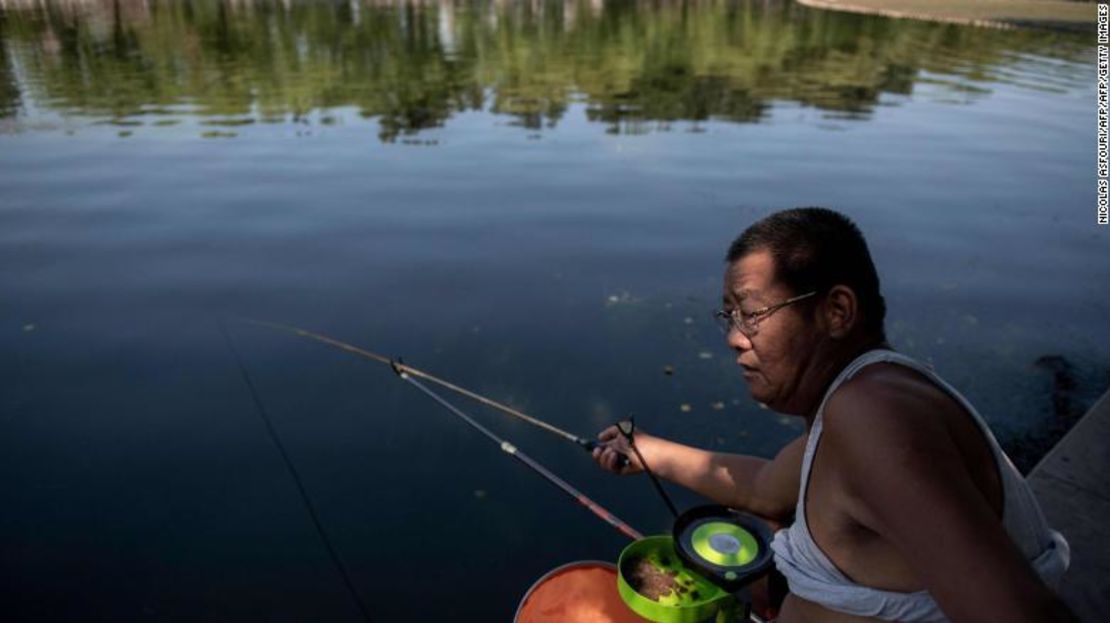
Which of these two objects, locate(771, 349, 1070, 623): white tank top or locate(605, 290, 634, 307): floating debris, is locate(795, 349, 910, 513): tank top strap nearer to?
locate(771, 349, 1070, 623): white tank top

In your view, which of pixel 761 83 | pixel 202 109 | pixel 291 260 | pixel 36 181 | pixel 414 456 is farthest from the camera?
pixel 761 83

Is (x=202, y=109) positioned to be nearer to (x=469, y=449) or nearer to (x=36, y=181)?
(x=36, y=181)

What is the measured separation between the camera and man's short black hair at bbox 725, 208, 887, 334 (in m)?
2.07

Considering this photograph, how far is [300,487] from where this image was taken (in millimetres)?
5160

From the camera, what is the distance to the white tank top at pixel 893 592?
6.09ft

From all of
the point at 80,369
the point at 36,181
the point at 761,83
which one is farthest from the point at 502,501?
the point at 761,83

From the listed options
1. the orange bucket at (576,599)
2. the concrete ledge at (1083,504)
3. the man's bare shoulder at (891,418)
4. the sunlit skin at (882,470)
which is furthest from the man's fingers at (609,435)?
the concrete ledge at (1083,504)

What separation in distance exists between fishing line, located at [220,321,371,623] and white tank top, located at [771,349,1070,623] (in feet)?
9.40

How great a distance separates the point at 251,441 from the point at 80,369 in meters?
2.21

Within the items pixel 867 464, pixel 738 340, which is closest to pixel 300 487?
pixel 738 340

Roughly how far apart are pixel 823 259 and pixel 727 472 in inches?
60.3

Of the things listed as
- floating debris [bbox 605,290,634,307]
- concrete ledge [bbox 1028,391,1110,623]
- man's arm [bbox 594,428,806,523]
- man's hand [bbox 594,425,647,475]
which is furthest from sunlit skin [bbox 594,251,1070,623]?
floating debris [bbox 605,290,634,307]

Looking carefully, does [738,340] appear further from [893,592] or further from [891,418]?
[893,592]

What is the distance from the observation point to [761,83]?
23812 millimetres
